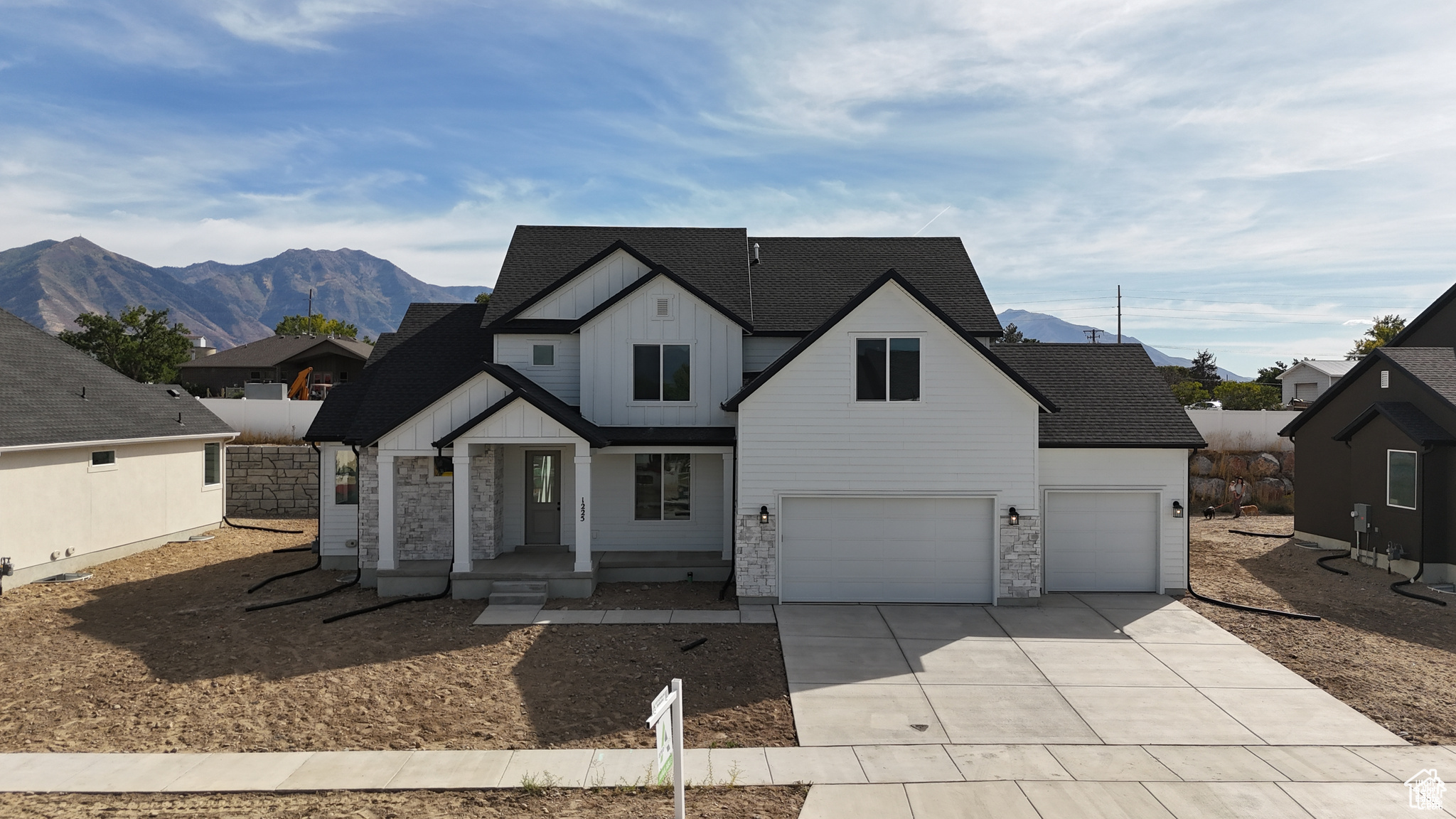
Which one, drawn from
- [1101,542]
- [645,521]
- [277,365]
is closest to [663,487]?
[645,521]

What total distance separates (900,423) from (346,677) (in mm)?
9576

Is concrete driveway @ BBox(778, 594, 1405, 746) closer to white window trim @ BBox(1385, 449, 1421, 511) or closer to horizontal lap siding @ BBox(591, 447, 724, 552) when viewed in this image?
horizontal lap siding @ BBox(591, 447, 724, 552)

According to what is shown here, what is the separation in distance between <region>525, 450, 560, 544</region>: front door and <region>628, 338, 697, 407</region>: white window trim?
223 centimetres

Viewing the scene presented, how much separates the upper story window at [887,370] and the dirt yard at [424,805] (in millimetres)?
7795

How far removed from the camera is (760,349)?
56.4ft

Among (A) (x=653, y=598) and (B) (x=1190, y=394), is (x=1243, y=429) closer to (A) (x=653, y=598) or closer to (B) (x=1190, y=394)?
(B) (x=1190, y=394)

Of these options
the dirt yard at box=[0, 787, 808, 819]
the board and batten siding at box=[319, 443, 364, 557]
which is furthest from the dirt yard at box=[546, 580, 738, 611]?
the dirt yard at box=[0, 787, 808, 819]

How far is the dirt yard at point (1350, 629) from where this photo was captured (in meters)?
9.59

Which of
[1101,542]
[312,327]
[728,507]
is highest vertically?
[312,327]

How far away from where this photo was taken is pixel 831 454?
13836 millimetres

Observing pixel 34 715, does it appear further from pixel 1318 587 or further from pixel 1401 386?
pixel 1401 386

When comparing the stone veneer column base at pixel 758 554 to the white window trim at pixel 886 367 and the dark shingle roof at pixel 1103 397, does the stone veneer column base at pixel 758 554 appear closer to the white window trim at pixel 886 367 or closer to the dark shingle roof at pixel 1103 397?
the white window trim at pixel 886 367

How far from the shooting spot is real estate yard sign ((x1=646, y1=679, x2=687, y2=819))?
18.8 ft

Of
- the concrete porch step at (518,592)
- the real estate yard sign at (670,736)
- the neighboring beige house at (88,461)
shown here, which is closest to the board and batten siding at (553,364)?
the concrete porch step at (518,592)
